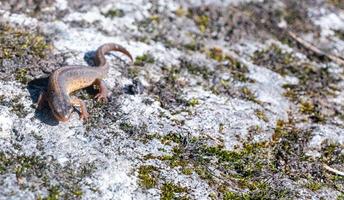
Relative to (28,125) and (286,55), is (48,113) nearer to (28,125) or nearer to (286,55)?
(28,125)

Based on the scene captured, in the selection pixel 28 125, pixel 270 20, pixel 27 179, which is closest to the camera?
pixel 27 179

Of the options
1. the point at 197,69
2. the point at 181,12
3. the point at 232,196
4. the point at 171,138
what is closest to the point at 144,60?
the point at 197,69

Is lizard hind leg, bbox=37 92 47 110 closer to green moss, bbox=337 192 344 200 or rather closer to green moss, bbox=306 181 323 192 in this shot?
green moss, bbox=306 181 323 192

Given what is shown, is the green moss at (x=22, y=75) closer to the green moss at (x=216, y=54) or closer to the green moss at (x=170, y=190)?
the green moss at (x=170, y=190)

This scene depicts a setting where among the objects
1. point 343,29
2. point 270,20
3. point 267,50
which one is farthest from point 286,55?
point 343,29

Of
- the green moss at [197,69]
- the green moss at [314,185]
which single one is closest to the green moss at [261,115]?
the green moss at [197,69]

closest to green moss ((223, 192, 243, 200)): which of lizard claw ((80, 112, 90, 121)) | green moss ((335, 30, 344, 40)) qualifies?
lizard claw ((80, 112, 90, 121))

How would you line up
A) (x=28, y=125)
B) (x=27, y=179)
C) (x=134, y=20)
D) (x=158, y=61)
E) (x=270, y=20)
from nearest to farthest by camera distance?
1. (x=27, y=179)
2. (x=28, y=125)
3. (x=158, y=61)
4. (x=134, y=20)
5. (x=270, y=20)

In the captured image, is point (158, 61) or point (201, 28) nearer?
point (158, 61)
